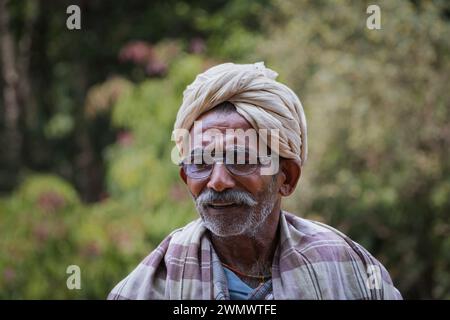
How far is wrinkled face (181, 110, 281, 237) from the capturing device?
2.68m

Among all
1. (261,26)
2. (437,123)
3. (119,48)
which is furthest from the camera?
(119,48)

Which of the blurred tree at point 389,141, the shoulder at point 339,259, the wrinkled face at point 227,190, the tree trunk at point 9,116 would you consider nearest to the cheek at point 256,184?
the wrinkled face at point 227,190

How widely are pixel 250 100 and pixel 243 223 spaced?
1.31 feet

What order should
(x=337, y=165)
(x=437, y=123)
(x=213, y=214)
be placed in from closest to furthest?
(x=213, y=214), (x=437, y=123), (x=337, y=165)

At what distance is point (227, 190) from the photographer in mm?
2678

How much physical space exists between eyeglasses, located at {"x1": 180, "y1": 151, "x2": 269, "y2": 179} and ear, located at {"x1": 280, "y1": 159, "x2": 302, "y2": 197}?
149 millimetres

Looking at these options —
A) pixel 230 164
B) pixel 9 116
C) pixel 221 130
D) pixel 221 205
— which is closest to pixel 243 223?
pixel 221 205

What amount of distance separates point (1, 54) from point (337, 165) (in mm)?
5124

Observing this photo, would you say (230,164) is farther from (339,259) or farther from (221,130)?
(339,259)

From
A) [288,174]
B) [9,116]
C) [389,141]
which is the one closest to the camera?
[288,174]

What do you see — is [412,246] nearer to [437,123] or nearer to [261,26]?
[437,123]
